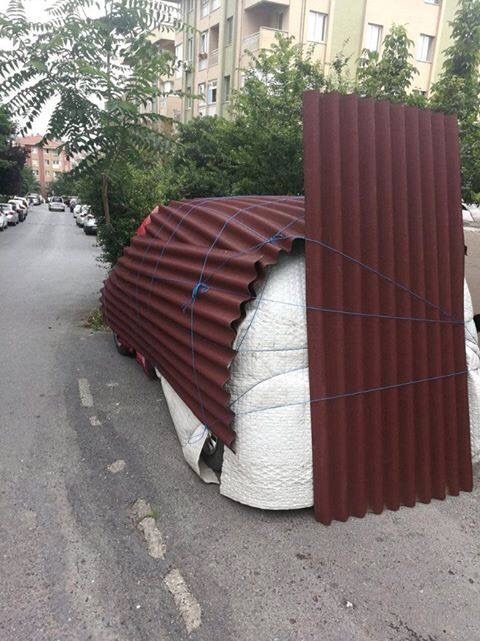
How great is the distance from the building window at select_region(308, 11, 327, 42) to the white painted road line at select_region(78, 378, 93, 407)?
22611 mm

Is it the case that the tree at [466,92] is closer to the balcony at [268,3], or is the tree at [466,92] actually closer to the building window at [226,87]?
the balcony at [268,3]

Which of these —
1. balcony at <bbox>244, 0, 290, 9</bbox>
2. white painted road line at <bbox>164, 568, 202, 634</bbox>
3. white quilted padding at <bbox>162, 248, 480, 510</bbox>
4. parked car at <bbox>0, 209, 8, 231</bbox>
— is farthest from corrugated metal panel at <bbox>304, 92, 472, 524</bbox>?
parked car at <bbox>0, 209, 8, 231</bbox>

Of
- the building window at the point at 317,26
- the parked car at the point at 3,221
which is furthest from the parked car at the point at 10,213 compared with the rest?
→ the building window at the point at 317,26

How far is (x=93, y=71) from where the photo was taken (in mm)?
6766

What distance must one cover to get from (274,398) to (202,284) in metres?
1.10

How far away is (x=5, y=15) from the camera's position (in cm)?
690

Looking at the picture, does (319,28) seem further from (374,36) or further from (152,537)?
(152,537)

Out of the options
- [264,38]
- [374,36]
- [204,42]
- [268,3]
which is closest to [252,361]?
[264,38]

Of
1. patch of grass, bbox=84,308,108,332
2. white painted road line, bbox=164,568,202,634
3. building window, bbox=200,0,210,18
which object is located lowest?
patch of grass, bbox=84,308,108,332

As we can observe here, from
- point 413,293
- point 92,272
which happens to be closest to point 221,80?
point 92,272

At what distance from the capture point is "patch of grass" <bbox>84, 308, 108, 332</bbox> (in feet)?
27.2

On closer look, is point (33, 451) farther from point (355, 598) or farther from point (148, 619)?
point (355, 598)

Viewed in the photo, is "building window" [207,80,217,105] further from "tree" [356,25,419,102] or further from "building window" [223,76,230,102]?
"tree" [356,25,419,102]

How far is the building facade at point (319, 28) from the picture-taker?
2225 cm
